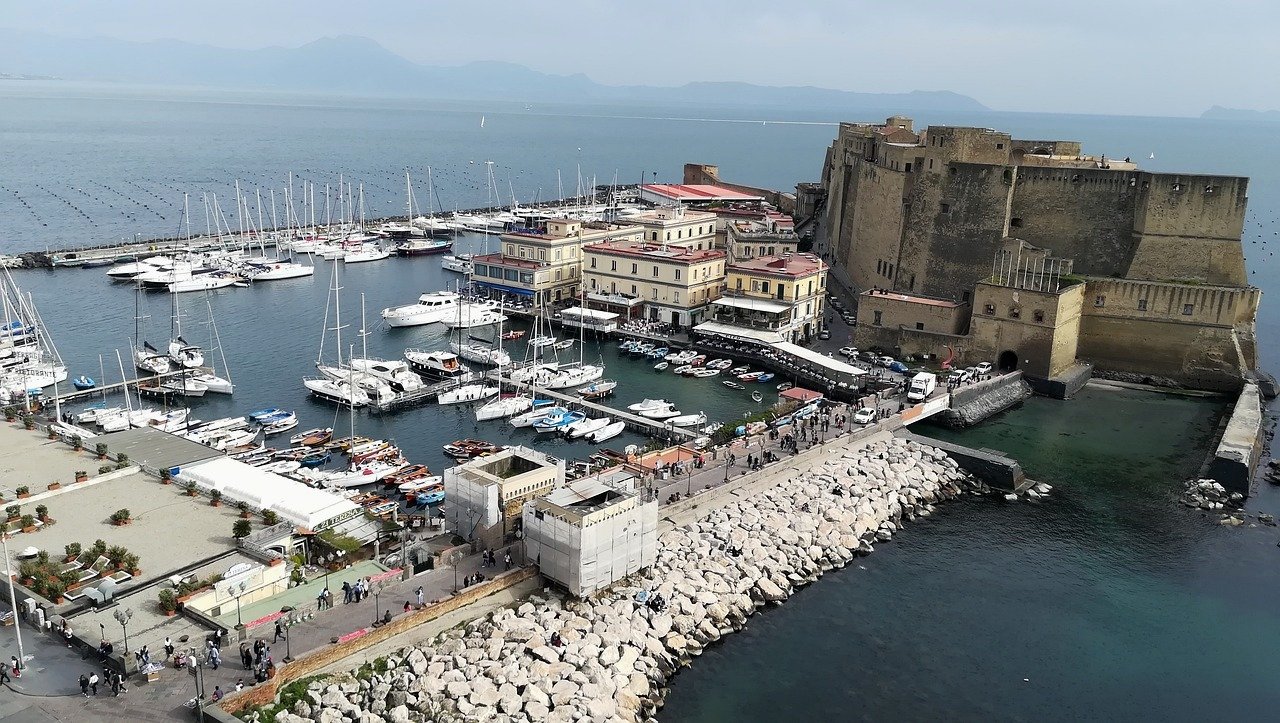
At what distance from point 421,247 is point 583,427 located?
5003 cm

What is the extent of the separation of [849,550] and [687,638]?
8.58m

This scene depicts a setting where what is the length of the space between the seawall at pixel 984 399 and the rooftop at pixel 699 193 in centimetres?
5201

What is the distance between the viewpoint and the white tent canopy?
27.3 m

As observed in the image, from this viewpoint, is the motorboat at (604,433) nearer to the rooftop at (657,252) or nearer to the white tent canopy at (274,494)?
the white tent canopy at (274,494)

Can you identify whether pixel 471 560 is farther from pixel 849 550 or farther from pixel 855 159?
pixel 855 159

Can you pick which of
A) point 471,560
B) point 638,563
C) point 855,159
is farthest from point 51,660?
point 855,159

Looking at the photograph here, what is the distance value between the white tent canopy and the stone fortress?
35176mm

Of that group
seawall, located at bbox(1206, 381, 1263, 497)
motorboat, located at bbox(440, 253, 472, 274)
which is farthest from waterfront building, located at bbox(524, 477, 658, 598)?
motorboat, located at bbox(440, 253, 472, 274)

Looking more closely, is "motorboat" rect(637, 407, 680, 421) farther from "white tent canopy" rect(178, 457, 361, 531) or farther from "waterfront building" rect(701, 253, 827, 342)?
"white tent canopy" rect(178, 457, 361, 531)

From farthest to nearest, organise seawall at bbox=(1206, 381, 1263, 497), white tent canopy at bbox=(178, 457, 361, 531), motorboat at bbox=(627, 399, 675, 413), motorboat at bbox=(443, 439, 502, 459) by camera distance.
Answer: motorboat at bbox=(627, 399, 675, 413) → motorboat at bbox=(443, 439, 502, 459) → seawall at bbox=(1206, 381, 1263, 497) → white tent canopy at bbox=(178, 457, 361, 531)

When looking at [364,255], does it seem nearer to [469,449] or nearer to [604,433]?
[604,433]

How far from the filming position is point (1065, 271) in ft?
179

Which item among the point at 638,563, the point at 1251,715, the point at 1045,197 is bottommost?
the point at 1251,715

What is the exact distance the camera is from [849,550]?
1270 inches
